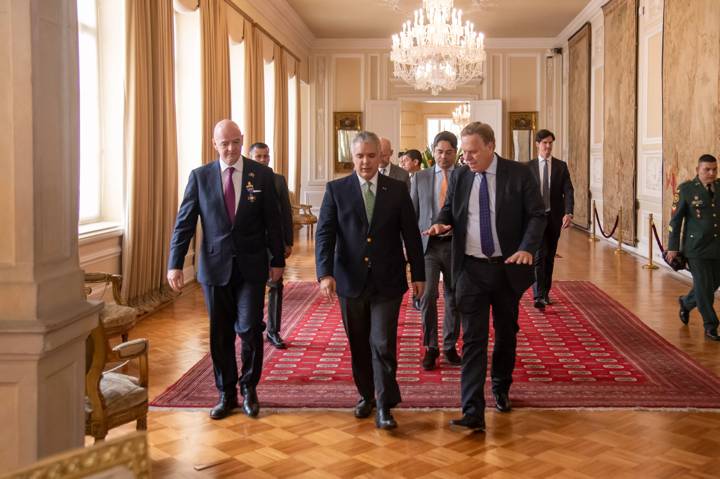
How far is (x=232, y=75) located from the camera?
12.6 metres

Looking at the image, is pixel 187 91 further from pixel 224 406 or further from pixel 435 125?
pixel 435 125

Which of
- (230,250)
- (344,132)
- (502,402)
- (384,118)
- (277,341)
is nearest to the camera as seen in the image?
(230,250)

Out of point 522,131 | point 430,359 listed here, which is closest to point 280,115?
point 522,131

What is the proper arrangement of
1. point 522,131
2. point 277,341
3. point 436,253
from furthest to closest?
1. point 522,131
2. point 277,341
3. point 436,253

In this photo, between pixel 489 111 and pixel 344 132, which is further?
pixel 344 132

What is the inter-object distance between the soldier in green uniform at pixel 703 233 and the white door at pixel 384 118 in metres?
13.3

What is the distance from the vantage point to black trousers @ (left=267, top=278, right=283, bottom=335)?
21.1 ft

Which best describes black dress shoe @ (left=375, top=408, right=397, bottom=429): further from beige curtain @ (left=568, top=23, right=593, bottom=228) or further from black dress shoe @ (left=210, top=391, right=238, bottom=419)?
beige curtain @ (left=568, top=23, right=593, bottom=228)

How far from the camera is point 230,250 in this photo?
4.60m

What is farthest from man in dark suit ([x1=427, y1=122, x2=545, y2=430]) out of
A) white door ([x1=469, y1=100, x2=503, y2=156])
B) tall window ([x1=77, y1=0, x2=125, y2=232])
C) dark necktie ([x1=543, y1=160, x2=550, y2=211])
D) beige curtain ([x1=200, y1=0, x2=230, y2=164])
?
white door ([x1=469, y1=100, x2=503, y2=156])

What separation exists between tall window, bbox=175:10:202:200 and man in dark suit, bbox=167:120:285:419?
220 inches

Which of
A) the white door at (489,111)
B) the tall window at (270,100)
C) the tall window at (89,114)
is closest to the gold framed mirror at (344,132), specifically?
the white door at (489,111)

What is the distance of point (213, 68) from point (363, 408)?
684 centimetres

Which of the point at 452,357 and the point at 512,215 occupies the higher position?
the point at 512,215
